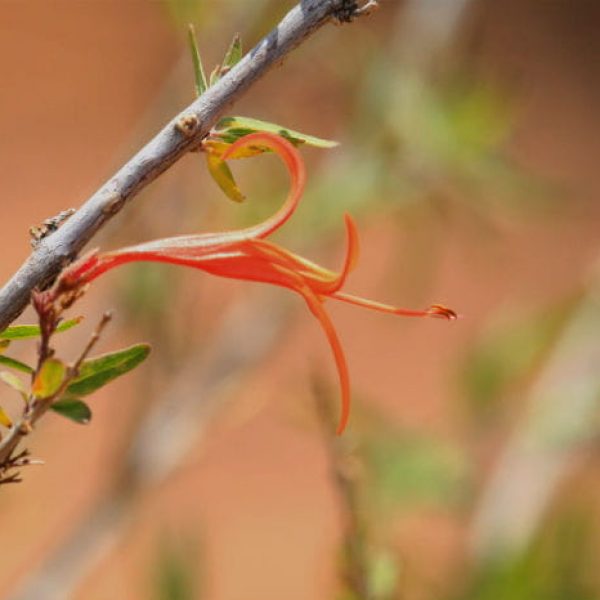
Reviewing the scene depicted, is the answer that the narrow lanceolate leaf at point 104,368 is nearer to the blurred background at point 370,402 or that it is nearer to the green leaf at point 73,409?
the green leaf at point 73,409

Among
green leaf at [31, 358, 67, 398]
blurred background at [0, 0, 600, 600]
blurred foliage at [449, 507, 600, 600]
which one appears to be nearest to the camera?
green leaf at [31, 358, 67, 398]

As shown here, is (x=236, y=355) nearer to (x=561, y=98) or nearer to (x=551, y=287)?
(x=551, y=287)

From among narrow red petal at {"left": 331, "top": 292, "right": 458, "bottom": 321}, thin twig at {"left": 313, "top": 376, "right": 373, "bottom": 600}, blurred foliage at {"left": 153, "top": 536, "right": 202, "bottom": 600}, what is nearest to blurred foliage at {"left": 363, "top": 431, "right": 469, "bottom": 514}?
blurred foliage at {"left": 153, "top": 536, "right": 202, "bottom": 600}

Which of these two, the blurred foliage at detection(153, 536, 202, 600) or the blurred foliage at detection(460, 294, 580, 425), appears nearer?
the blurred foliage at detection(153, 536, 202, 600)

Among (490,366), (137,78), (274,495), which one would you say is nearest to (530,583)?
(490,366)

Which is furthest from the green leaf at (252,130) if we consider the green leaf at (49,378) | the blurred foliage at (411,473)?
the blurred foliage at (411,473)

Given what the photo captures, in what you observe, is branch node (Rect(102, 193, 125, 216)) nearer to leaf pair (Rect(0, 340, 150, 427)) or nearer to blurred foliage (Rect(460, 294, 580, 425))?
leaf pair (Rect(0, 340, 150, 427))
